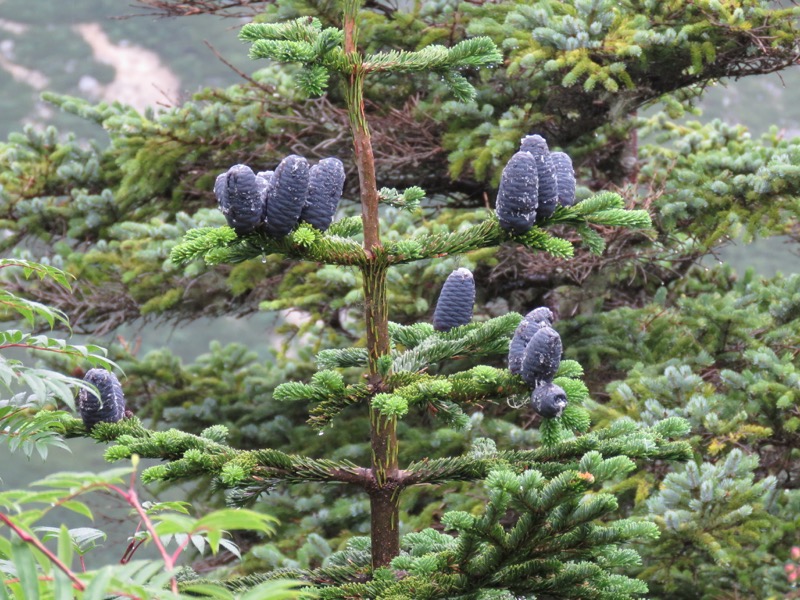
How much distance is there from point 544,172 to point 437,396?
481mm

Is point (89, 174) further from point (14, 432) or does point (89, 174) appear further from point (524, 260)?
point (14, 432)

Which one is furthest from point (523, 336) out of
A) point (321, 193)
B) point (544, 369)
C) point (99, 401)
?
point (99, 401)

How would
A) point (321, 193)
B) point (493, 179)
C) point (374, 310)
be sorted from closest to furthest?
point (321, 193) < point (374, 310) < point (493, 179)

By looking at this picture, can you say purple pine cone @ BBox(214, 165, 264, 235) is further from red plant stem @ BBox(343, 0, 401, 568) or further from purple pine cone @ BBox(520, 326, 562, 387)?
purple pine cone @ BBox(520, 326, 562, 387)

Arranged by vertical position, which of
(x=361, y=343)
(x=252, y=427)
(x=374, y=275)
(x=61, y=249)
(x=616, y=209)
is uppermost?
(x=616, y=209)

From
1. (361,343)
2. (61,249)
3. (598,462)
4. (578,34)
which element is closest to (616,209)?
(598,462)

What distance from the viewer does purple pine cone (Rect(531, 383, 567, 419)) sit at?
1.82 meters

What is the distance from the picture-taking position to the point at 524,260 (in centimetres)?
521

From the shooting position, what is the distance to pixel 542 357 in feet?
5.94

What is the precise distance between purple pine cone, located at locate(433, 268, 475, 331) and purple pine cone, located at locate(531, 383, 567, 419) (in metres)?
0.40

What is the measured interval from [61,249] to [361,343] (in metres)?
1.84

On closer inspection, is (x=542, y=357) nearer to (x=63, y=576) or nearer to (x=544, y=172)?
(x=544, y=172)

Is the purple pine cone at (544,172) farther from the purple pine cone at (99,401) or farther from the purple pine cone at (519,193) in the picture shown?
the purple pine cone at (99,401)

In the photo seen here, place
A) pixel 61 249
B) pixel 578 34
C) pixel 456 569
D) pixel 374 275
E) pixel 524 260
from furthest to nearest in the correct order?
pixel 61 249 < pixel 524 260 < pixel 578 34 < pixel 374 275 < pixel 456 569
